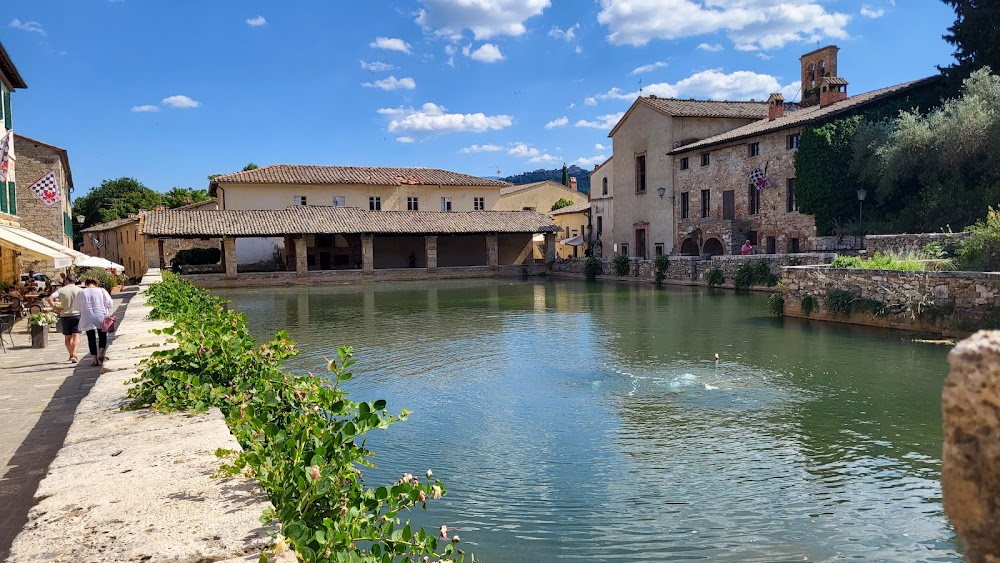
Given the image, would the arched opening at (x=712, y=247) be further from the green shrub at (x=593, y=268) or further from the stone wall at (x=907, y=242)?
the stone wall at (x=907, y=242)

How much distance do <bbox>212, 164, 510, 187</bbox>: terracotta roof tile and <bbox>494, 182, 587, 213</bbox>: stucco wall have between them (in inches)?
315

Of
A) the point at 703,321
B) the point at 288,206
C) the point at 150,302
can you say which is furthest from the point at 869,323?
the point at 288,206

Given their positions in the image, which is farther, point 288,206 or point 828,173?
point 288,206

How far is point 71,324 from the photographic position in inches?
436

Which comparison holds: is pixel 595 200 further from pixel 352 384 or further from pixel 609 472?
pixel 609 472

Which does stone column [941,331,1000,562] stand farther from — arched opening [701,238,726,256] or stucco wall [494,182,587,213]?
stucco wall [494,182,587,213]

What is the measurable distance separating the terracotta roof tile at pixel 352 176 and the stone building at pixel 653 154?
1319cm

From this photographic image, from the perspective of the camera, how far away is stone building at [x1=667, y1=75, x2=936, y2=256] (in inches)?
1219

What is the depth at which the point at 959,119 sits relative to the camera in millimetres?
25031

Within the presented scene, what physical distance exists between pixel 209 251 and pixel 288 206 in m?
6.37

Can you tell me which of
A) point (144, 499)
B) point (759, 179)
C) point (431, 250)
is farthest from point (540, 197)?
point (144, 499)

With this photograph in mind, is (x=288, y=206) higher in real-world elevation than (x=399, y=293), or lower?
higher

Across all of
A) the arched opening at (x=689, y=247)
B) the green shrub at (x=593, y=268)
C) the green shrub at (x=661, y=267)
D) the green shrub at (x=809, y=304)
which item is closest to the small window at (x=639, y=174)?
the arched opening at (x=689, y=247)

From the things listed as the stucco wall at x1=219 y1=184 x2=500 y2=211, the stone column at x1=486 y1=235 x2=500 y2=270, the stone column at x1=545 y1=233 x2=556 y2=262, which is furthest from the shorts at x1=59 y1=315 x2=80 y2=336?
the stucco wall at x1=219 y1=184 x2=500 y2=211
